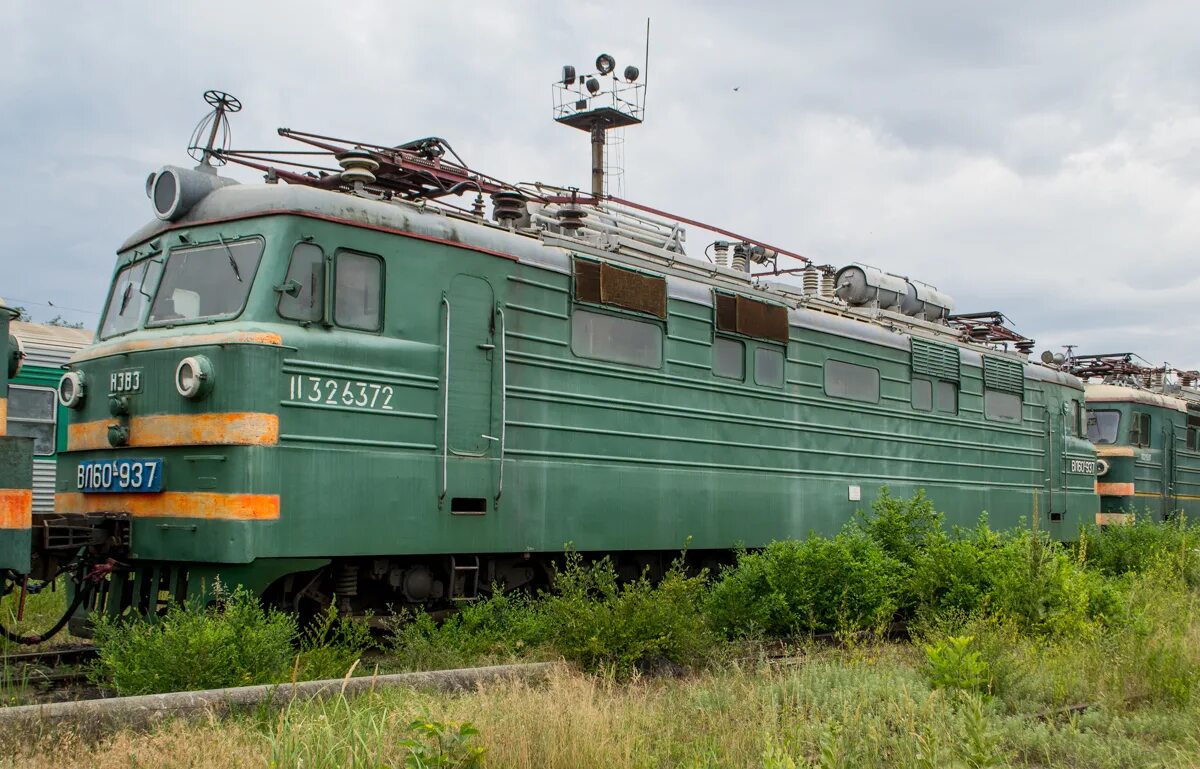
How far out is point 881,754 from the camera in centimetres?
579

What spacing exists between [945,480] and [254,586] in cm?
1029

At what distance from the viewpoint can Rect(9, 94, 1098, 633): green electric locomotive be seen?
7.96m

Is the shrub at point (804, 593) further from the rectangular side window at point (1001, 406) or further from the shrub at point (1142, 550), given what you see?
the rectangular side window at point (1001, 406)

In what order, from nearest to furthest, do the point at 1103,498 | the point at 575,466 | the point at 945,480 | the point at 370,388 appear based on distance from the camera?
the point at 370,388 → the point at 575,466 → the point at 945,480 → the point at 1103,498

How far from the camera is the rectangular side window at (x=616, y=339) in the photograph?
10.3m

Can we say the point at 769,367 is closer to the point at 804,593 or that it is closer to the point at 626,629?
the point at 804,593

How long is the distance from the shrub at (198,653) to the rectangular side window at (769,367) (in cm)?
650

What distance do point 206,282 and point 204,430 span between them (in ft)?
4.24

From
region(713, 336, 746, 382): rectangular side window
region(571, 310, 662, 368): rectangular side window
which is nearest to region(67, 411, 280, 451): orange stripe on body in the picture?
region(571, 310, 662, 368): rectangular side window

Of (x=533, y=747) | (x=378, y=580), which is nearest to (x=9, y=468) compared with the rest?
(x=378, y=580)

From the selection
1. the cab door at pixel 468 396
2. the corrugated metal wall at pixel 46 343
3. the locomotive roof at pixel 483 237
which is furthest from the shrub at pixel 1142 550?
the corrugated metal wall at pixel 46 343

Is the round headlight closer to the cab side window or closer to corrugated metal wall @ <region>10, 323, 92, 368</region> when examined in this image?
corrugated metal wall @ <region>10, 323, 92, 368</region>

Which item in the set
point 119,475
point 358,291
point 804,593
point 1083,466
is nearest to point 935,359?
point 1083,466

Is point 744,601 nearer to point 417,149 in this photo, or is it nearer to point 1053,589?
point 1053,589
